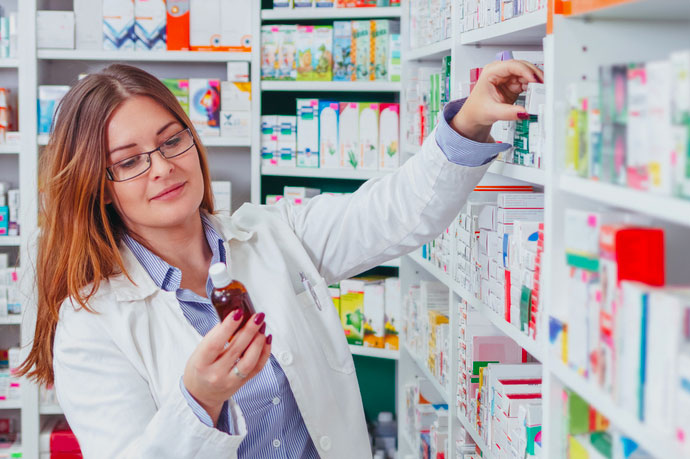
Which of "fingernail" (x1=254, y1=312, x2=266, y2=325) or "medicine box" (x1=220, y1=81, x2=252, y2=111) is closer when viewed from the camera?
"fingernail" (x1=254, y1=312, x2=266, y2=325)

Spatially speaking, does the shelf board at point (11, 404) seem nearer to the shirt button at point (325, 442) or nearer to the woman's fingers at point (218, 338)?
the shirt button at point (325, 442)

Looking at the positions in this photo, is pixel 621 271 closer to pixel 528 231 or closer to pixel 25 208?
pixel 528 231

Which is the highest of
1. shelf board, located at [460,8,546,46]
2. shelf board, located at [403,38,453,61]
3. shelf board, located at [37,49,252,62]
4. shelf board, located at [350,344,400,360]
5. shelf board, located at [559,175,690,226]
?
shelf board, located at [37,49,252,62]

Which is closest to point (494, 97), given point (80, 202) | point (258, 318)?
point (258, 318)

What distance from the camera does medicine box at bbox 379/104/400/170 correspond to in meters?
3.46

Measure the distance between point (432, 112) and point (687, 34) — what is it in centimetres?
155

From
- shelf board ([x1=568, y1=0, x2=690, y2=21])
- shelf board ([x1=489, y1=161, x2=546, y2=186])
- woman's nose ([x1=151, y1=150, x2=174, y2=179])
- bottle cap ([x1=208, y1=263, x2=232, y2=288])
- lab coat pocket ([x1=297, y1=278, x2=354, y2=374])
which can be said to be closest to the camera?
shelf board ([x1=568, y1=0, x2=690, y2=21])

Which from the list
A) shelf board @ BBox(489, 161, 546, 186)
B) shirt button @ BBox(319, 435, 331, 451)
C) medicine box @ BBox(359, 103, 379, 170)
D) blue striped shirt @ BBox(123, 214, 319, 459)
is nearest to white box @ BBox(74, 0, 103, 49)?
medicine box @ BBox(359, 103, 379, 170)

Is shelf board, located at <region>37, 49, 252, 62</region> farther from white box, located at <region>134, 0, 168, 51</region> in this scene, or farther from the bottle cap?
the bottle cap

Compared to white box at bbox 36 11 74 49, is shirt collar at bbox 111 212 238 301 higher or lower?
lower

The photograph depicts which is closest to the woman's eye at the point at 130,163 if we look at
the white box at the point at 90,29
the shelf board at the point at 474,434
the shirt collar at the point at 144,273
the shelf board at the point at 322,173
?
the shirt collar at the point at 144,273

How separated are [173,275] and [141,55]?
79.7 inches

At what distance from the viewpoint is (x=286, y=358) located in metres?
1.83

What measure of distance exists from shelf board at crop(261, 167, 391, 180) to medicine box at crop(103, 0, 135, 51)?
2.84 ft
